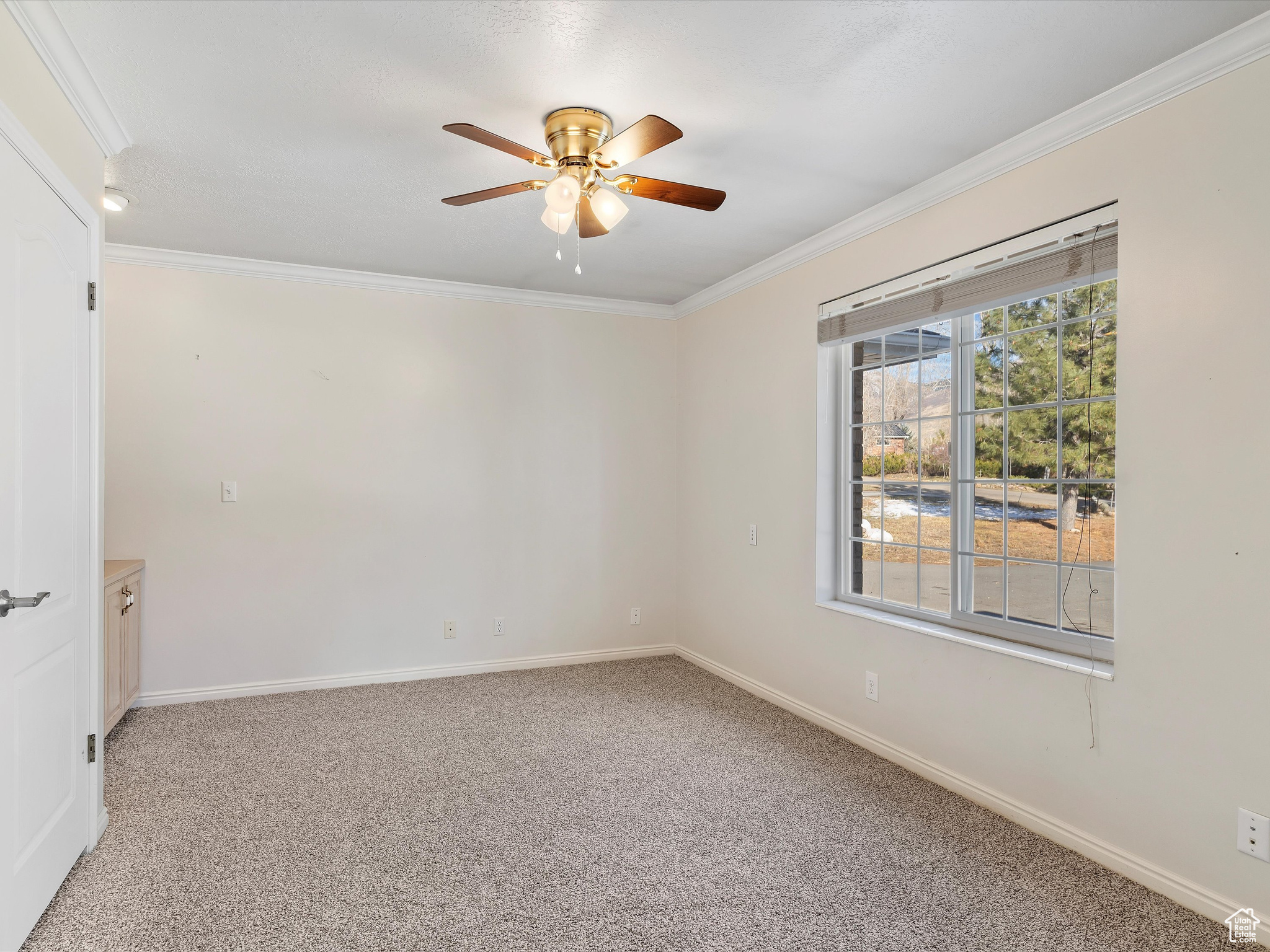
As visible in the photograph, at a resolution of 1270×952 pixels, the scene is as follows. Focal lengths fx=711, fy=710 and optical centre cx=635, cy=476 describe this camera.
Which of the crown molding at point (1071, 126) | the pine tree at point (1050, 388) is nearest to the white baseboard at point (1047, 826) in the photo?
the pine tree at point (1050, 388)

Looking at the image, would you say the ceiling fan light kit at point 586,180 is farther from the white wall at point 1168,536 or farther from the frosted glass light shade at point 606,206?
the white wall at point 1168,536

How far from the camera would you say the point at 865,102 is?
2.26 metres

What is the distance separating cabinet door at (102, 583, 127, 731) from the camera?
314 cm

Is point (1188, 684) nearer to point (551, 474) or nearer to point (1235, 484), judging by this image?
point (1235, 484)

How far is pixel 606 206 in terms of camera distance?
2291mm

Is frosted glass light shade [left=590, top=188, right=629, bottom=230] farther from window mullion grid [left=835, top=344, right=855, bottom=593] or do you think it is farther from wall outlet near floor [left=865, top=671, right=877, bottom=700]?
wall outlet near floor [left=865, top=671, right=877, bottom=700]

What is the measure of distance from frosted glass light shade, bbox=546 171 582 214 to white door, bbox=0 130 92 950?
136 centimetres

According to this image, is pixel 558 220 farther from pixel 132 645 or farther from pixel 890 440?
pixel 132 645

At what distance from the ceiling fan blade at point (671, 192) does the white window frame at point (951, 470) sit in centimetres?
113

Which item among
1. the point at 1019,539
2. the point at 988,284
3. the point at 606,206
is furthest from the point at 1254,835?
the point at 606,206

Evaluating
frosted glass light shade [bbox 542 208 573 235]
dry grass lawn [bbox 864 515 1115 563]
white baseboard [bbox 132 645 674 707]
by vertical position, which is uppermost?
frosted glass light shade [bbox 542 208 573 235]

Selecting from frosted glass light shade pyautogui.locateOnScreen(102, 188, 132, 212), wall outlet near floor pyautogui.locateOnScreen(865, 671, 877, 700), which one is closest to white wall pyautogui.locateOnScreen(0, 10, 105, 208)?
frosted glass light shade pyautogui.locateOnScreen(102, 188, 132, 212)

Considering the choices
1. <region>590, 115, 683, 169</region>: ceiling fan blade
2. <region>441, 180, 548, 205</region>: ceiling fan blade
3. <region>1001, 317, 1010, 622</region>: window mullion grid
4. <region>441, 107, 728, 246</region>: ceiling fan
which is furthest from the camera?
<region>1001, 317, 1010, 622</region>: window mullion grid

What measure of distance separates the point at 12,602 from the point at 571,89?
80.2 inches
